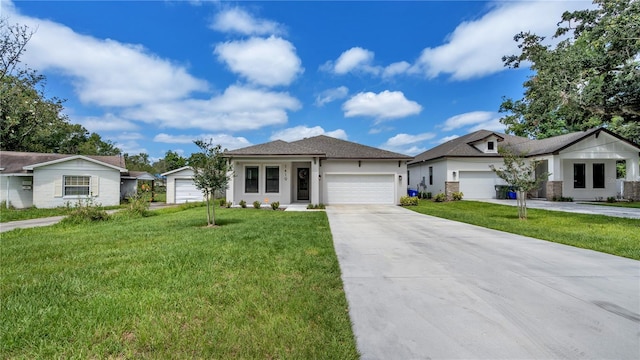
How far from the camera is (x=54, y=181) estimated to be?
57.4 feet

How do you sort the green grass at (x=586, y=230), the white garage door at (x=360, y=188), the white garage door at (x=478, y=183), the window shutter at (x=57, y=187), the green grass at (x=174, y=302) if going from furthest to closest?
the white garage door at (x=478, y=183), the white garage door at (x=360, y=188), the window shutter at (x=57, y=187), the green grass at (x=586, y=230), the green grass at (x=174, y=302)

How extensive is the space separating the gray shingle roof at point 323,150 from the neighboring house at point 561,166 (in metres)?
5.18

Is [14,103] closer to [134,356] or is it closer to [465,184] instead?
[134,356]

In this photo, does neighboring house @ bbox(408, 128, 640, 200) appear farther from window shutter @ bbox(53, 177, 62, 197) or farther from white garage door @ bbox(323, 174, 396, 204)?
window shutter @ bbox(53, 177, 62, 197)

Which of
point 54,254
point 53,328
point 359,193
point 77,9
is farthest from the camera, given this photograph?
point 359,193

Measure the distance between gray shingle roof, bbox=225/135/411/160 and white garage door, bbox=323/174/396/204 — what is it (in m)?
1.25

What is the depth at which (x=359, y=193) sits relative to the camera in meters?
17.7

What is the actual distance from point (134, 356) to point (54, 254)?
487 cm

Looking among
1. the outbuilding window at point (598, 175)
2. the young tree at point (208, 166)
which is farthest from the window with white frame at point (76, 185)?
the outbuilding window at point (598, 175)

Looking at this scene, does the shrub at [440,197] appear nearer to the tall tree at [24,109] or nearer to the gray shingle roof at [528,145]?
the gray shingle roof at [528,145]

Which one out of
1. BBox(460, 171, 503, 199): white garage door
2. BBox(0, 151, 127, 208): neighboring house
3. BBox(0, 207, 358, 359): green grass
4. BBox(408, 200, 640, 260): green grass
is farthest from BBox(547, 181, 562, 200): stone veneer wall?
BBox(0, 151, 127, 208): neighboring house

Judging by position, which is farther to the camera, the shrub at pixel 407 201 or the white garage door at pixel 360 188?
the white garage door at pixel 360 188

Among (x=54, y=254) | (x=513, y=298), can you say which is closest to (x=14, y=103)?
(x=54, y=254)

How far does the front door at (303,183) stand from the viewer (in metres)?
18.6
